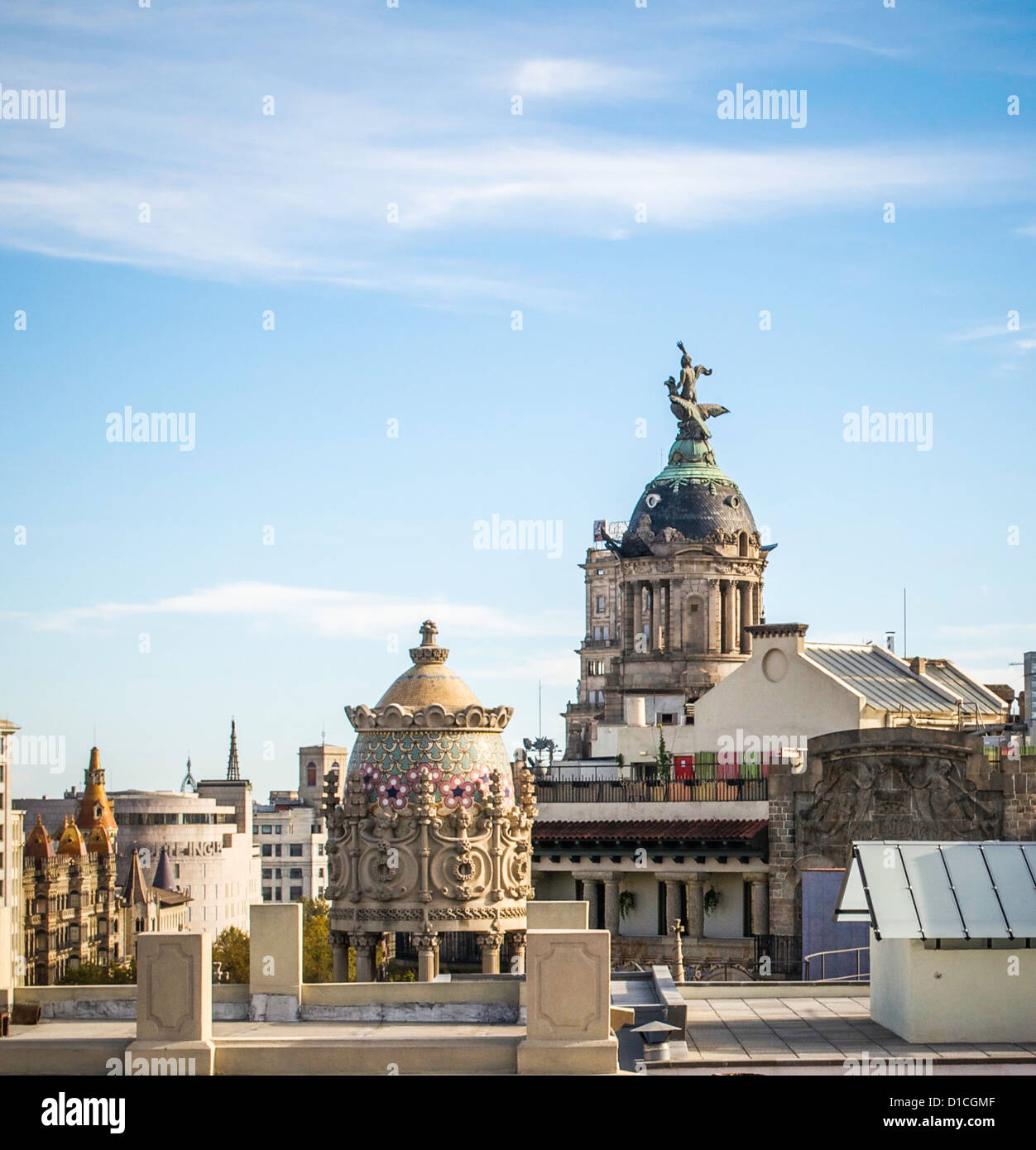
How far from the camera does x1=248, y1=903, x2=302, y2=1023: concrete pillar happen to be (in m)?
37.0

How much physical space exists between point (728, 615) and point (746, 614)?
137cm

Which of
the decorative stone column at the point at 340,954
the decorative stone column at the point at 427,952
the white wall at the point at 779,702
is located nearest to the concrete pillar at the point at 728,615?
the white wall at the point at 779,702

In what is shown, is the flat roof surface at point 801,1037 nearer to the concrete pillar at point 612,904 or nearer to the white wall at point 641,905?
the concrete pillar at point 612,904

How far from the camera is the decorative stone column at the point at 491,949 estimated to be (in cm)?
5547

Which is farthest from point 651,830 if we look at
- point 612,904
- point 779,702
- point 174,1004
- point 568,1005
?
point 174,1004

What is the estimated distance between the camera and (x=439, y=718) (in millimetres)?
57688

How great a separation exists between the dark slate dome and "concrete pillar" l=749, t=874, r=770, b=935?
145ft

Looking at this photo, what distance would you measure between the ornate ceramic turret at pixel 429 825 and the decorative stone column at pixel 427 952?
0.04 meters

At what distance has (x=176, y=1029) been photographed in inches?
1200

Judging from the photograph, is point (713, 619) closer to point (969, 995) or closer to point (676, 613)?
point (676, 613)

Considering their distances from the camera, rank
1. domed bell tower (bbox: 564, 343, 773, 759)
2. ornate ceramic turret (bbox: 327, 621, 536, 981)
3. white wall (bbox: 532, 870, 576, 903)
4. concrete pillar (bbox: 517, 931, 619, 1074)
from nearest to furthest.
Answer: concrete pillar (bbox: 517, 931, 619, 1074), ornate ceramic turret (bbox: 327, 621, 536, 981), white wall (bbox: 532, 870, 576, 903), domed bell tower (bbox: 564, 343, 773, 759)

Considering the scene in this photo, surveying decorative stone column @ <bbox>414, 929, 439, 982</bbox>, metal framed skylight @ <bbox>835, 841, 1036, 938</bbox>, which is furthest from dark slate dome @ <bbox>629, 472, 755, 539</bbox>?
metal framed skylight @ <bbox>835, 841, 1036, 938</bbox>

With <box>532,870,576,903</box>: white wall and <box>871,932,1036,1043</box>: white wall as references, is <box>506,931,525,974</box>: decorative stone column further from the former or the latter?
<box>532,870,576,903</box>: white wall

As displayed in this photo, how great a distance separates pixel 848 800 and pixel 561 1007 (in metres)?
46.2
